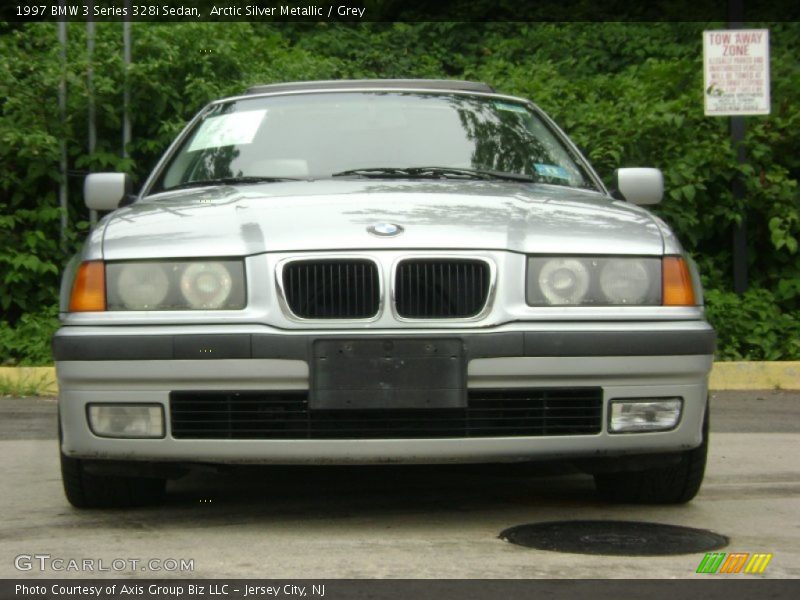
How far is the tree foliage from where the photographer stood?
34.2 feet

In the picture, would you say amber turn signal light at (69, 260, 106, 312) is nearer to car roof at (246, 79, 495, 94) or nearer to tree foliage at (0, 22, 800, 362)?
car roof at (246, 79, 495, 94)

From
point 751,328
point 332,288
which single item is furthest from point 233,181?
point 751,328

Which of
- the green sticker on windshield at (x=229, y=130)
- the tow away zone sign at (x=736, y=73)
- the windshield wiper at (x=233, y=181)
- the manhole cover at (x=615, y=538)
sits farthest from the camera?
the tow away zone sign at (x=736, y=73)

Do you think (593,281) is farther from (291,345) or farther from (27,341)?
(27,341)

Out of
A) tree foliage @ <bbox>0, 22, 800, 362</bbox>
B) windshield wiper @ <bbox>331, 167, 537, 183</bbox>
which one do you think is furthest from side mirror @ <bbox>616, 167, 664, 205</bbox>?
tree foliage @ <bbox>0, 22, 800, 362</bbox>

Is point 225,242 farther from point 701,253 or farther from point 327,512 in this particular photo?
point 701,253

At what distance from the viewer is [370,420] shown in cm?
455

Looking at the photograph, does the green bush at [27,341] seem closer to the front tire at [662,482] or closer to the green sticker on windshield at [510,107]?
the green sticker on windshield at [510,107]

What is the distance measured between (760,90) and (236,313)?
23.0 feet

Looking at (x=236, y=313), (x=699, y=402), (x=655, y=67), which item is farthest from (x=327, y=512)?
(x=655, y=67)

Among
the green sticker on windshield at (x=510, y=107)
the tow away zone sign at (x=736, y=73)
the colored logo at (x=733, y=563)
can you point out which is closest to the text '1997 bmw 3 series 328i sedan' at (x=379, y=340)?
the colored logo at (x=733, y=563)

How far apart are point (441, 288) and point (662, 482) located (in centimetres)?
120

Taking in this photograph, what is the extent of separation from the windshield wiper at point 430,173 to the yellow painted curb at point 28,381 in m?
4.32

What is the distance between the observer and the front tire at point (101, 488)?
503cm
